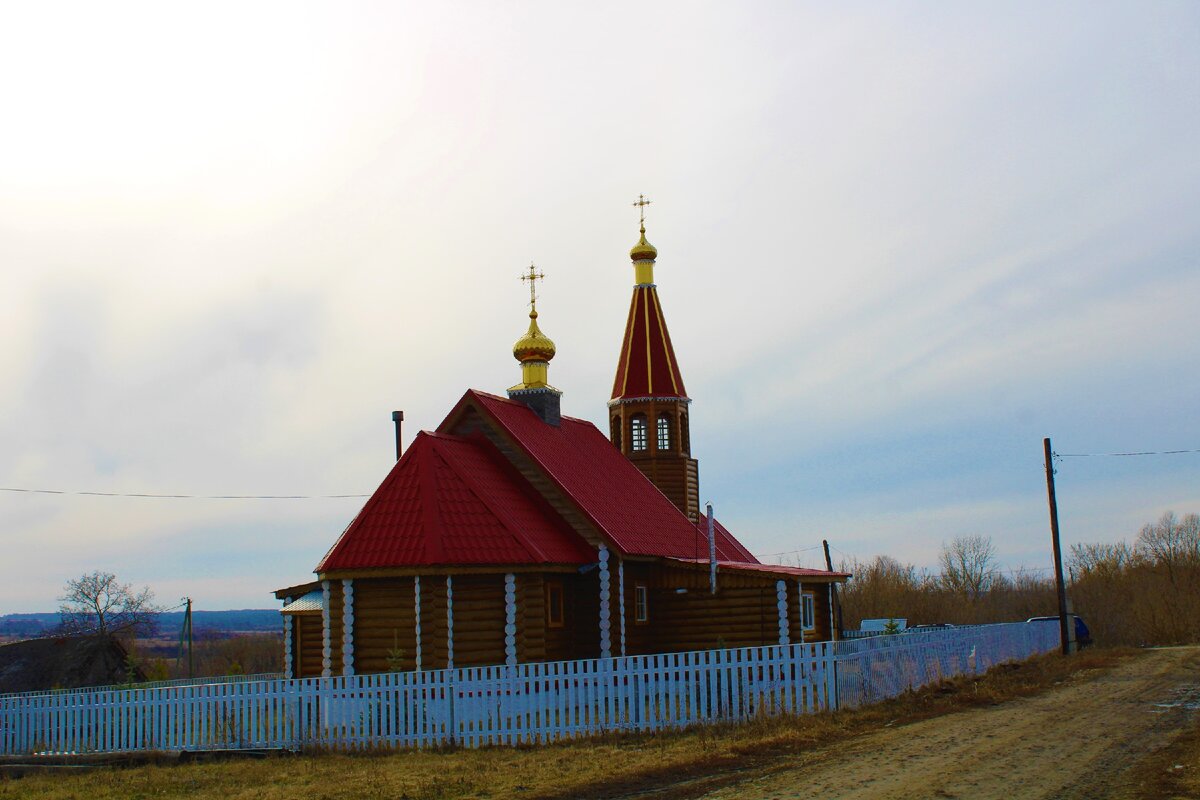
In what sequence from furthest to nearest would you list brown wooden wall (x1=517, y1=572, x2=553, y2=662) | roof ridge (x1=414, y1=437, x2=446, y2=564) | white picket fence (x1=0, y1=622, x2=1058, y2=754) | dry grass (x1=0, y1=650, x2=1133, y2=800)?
brown wooden wall (x1=517, y1=572, x2=553, y2=662), roof ridge (x1=414, y1=437, x2=446, y2=564), white picket fence (x1=0, y1=622, x2=1058, y2=754), dry grass (x1=0, y1=650, x2=1133, y2=800)

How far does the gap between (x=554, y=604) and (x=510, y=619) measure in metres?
1.54

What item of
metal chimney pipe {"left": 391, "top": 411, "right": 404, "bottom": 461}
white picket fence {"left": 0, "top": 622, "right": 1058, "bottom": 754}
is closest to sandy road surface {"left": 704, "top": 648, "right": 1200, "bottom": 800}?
white picket fence {"left": 0, "top": 622, "right": 1058, "bottom": 754}

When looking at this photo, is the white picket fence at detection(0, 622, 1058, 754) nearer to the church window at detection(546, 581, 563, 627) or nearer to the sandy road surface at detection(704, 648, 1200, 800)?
the sandy road surface at detection(704, 648, 1200, 800)

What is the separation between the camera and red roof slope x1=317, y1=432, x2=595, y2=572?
71.6ft

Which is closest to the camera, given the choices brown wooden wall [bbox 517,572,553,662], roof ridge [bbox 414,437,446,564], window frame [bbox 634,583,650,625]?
roof ridge [bbox 414,437,446,564]

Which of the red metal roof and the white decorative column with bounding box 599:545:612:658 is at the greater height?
the red metal roof

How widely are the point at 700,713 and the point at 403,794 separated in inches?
232

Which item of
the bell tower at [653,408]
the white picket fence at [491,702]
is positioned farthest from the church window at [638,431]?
the white picket fence at [491,702]

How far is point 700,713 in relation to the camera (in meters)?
16.8

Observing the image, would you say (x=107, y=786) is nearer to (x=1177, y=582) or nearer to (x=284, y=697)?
(x=284, y=697)

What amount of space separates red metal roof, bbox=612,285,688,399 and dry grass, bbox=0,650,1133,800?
17.2 m

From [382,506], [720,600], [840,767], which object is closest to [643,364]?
[720,600]

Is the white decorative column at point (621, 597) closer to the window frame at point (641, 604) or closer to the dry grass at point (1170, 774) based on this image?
the window frame at point (641, 604)

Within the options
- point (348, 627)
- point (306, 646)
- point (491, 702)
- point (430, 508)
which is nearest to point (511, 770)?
point (491, 702)
